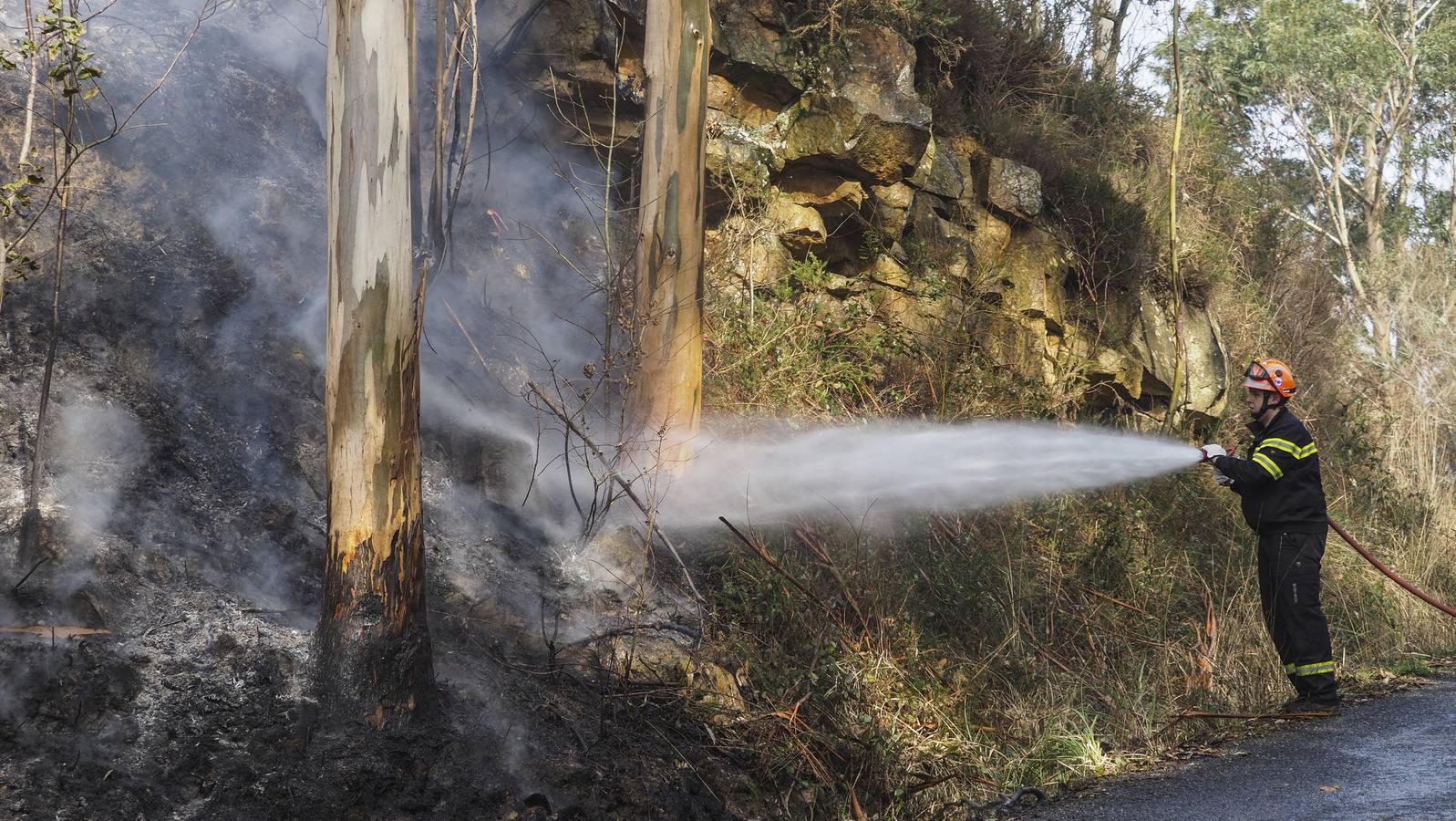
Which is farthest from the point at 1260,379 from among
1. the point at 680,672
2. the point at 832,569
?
the point at 680,672

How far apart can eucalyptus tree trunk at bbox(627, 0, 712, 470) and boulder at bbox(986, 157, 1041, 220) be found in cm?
377

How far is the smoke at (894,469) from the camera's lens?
7.14 m

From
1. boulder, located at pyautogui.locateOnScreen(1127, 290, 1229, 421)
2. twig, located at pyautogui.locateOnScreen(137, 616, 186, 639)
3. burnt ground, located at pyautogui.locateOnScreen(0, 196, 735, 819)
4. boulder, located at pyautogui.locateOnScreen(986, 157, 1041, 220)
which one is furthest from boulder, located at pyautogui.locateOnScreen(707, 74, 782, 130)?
twig, located at pyautogui.locateOnScreen(137, 616, 186, 639)

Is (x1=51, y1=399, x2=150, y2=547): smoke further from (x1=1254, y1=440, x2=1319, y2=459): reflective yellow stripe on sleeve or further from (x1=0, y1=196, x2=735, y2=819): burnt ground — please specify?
(x1=1254, y1=440, x2=1319, y2=459): reflective yellow stripe on sleeve

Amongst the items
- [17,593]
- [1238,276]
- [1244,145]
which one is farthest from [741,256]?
[1244,145]

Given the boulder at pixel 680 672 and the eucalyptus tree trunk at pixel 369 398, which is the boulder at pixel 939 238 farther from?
the eucalyptus tree trunk at pixel 369 398

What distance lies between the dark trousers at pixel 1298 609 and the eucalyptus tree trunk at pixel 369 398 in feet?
17.1

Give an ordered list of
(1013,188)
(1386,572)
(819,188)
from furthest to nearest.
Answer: (1013,188) < (819,188) < (1386,572)

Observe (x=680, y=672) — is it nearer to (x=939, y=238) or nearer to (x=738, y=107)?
(x=738, y=107)

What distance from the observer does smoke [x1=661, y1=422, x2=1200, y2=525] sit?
23.4 feet

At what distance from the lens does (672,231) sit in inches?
279

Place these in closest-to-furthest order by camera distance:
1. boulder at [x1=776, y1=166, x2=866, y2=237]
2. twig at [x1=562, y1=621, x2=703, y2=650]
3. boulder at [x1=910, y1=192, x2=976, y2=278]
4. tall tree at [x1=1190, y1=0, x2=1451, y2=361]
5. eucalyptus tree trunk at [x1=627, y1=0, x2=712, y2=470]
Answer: twig at [x1=562, y1=621, x2=703, y2=650], eucalyptus tree trunk at [x1=627, y1=0, x2=712, y2=470], boulder at [x1=776, y1=166, x2=866, y2=237], boulder at [x1=910, y1=192, x2=976, y2=278], tall tree at [x1=1190, y1=0, x2=1451, y2=361]

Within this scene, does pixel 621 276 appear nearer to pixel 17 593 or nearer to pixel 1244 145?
pixel 17 593

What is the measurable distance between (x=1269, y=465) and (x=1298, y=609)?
905 millimetres
